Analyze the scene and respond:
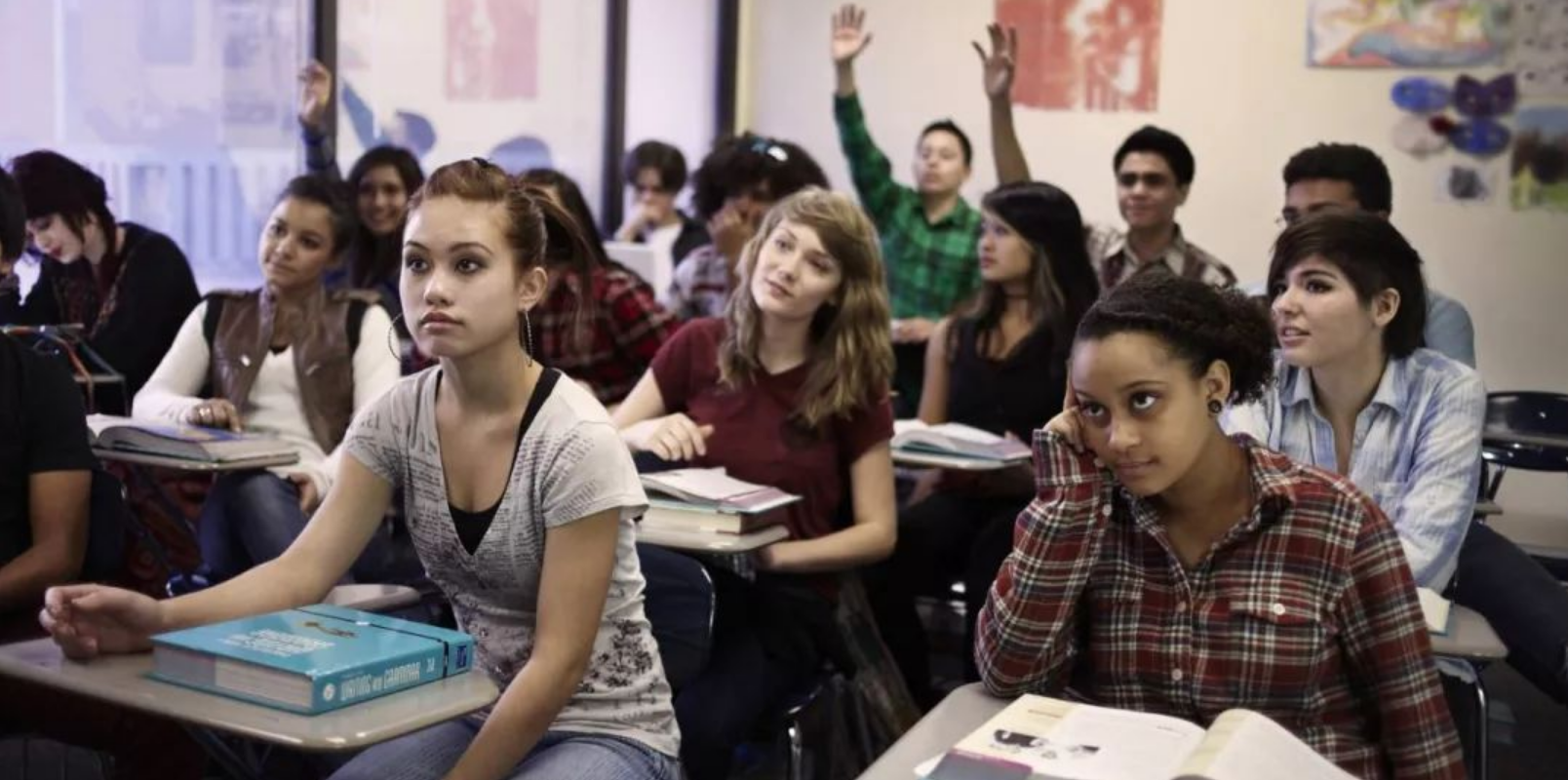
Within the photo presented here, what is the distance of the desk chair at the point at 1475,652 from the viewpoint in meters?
2.22

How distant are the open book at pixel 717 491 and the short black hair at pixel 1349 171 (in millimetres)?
1874

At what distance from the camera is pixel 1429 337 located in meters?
3.65

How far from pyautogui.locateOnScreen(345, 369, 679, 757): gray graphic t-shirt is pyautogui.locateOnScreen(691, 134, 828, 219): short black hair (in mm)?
2549

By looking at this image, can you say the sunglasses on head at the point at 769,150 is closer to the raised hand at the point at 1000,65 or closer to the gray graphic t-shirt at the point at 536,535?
the raised hand at the point at 1000,65

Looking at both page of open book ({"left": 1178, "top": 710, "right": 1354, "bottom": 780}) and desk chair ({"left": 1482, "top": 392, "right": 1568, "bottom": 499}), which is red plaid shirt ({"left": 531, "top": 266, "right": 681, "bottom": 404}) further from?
page of open book ({"left": 1178, "top": 710, "right": 1354, "bottom": 780})

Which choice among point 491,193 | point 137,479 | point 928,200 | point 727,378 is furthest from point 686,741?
point 928,200

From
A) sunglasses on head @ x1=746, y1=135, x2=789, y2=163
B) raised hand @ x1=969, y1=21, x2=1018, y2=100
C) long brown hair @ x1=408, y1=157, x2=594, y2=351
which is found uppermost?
raised hand @ x1=969, y1=21, x2=1018, y2=100

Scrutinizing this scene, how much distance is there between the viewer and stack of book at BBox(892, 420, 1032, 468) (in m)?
3.56

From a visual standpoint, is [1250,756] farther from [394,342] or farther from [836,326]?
[394,342]

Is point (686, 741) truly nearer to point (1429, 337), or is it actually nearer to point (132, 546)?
point (132, 546)

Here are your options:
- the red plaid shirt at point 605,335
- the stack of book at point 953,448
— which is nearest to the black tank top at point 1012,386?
the stack of book at point 953,448

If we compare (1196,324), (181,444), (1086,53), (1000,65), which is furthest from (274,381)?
(1086,53)

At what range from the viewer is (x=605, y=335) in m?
4.09

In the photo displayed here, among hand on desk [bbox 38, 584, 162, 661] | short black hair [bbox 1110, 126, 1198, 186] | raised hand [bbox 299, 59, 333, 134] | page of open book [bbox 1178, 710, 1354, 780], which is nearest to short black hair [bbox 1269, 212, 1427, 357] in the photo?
page of open book [bbox 1178, 710, 1354, 780]
